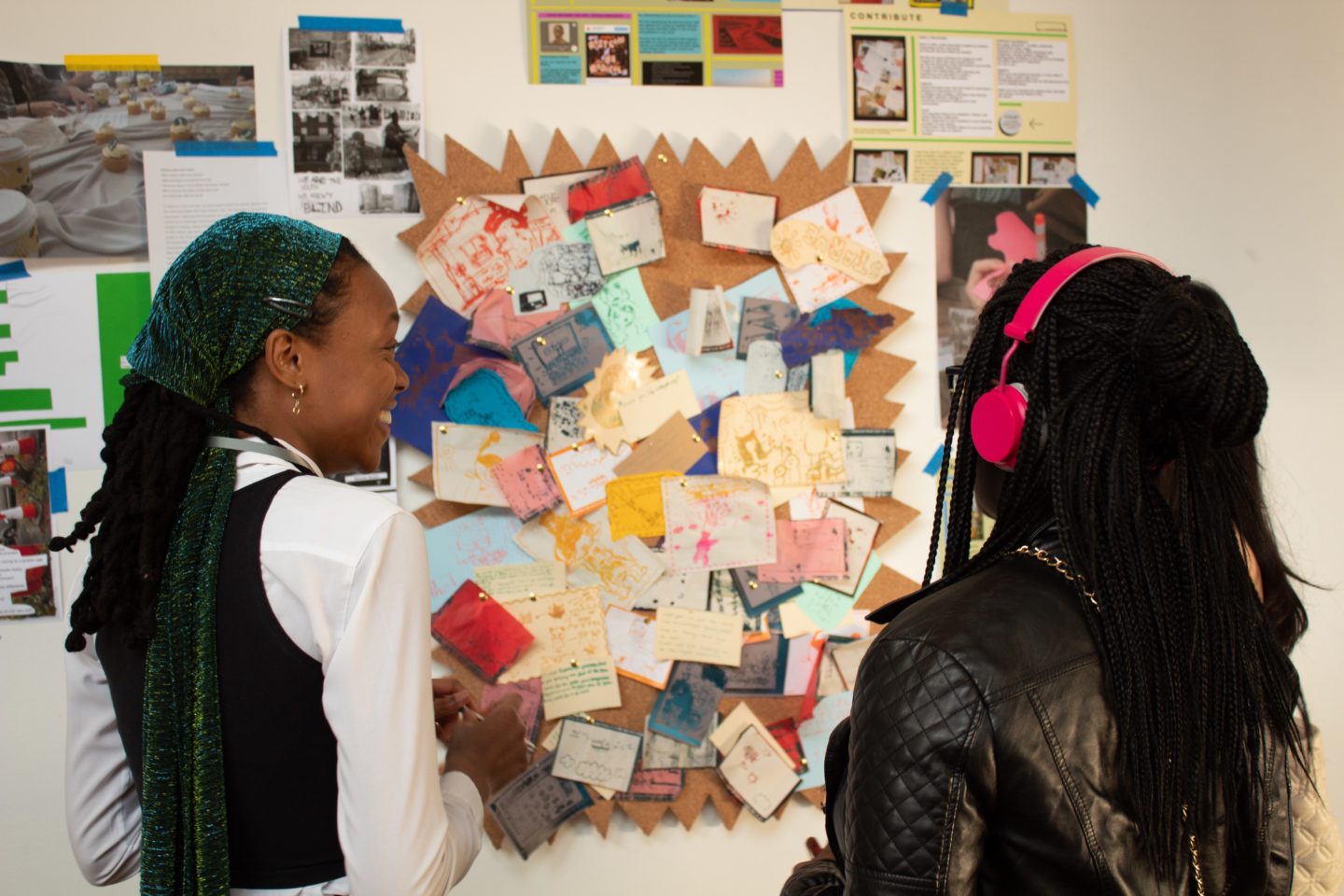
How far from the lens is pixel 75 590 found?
1.66 m

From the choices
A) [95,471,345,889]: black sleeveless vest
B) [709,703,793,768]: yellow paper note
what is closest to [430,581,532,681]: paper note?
[709,703,793,768]: yellow paper note

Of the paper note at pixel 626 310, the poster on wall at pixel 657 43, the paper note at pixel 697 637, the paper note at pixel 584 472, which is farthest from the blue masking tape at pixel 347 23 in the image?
the paper note at pixel 697 637

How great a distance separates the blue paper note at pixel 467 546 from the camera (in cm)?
184

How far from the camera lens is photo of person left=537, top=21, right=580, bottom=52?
185 centimetres

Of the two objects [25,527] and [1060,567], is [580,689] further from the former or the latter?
[1060,567]

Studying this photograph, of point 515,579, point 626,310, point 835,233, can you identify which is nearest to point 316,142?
point 626,310

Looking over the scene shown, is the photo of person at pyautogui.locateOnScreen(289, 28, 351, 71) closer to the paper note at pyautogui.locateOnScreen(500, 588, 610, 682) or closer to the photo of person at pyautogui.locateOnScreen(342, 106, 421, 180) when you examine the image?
the photo of person at pyautogui.locateOnScreen(342, 106, 421, 180)

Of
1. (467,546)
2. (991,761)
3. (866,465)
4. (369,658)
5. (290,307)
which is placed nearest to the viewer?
(991,761)

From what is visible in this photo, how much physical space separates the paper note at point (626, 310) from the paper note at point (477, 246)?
5.7 inches

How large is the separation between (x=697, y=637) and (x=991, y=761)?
3.75ft

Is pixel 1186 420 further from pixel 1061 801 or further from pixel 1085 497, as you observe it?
pixel 1061 801

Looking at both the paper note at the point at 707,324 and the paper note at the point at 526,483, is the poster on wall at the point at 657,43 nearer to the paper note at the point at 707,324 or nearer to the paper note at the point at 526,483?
the paper note at the point at 707,324

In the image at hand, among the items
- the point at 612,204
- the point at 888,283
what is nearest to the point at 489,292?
the point at 612,204

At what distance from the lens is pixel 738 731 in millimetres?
1891
